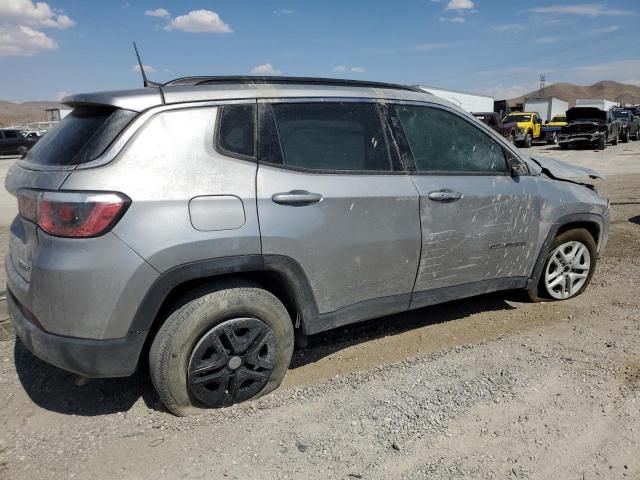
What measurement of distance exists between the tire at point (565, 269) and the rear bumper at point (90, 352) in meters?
3.26

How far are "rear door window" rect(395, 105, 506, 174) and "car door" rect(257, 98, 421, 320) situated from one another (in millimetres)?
224

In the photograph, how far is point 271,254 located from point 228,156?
1.93ft

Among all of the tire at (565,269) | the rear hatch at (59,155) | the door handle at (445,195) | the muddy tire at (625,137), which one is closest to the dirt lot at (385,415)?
the tire at (565,269)

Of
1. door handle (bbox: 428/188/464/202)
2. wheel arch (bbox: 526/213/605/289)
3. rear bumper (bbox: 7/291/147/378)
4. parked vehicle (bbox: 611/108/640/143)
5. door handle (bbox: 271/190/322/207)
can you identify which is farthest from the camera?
parked vehicle (bbox: 611/108/640/143)

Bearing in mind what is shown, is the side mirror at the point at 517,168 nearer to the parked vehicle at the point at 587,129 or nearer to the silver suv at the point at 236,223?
the silver suv at the point at 236,223

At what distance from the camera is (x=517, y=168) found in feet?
12.5

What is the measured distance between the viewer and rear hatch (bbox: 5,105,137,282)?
2543mm

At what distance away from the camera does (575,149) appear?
982 inches

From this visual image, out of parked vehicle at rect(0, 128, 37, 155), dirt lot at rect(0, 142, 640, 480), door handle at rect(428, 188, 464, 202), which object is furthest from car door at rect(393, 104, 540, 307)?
parked vehicle at rect(0, 128, 37, 155)

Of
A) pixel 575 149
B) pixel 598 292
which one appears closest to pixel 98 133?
pixel 598 292

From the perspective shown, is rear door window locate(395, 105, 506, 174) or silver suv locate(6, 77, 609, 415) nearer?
silver suv locate(6, 77, 609, 415)

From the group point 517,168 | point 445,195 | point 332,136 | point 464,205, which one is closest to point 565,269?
point 517,168

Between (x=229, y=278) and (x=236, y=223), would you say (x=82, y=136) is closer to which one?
(x=236, y=223)

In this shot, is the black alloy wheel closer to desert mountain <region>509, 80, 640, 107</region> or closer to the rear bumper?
the rear bumper
